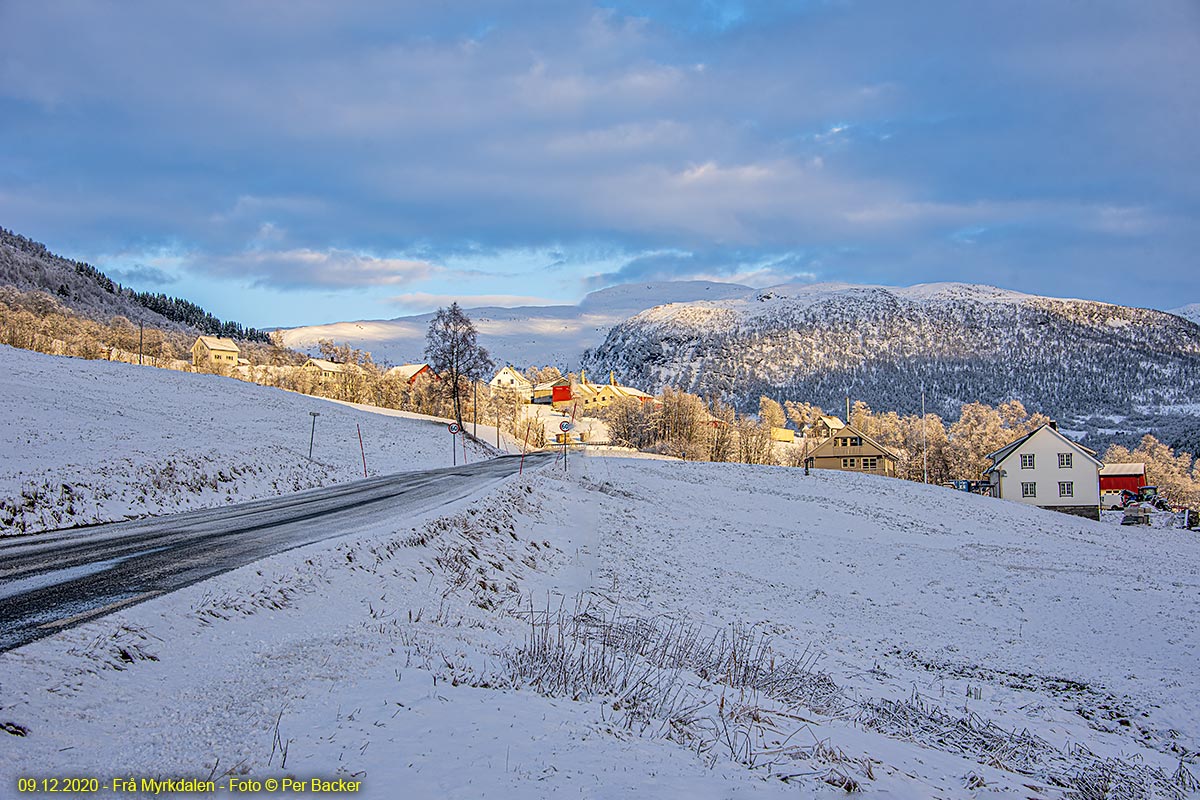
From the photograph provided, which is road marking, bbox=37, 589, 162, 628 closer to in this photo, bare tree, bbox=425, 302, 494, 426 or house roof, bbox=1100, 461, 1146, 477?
bare tree, bbox=425, 302, 494, 426

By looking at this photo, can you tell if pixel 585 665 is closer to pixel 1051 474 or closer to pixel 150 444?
pixel 150 444

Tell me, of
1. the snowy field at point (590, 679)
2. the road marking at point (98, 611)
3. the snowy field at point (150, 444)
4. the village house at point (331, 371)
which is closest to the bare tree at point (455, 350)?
the snowy field at point (150, 444)

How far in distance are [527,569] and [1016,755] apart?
9897 mm

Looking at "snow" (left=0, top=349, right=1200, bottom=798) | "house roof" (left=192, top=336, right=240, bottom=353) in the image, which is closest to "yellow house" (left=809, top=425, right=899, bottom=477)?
"snow" (left=0, top=349, right=1200, bottom=798)

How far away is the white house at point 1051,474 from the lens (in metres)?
69.4

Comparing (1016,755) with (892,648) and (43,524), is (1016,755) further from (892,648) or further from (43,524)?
(43,524)

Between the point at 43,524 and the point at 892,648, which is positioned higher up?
the point at 43,524

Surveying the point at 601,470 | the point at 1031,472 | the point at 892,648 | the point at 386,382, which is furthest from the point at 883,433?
the point at 892,648

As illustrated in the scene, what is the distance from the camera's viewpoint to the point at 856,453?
8681 centimetres

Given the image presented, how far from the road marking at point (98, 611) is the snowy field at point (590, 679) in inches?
20.2

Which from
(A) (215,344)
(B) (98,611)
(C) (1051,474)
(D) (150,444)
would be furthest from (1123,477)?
(A) (215,344)

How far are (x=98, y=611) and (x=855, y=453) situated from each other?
88.4m

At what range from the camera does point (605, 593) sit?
15.4 m

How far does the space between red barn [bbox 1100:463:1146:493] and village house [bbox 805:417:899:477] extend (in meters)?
33.3
